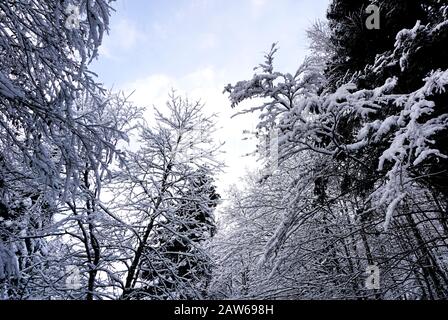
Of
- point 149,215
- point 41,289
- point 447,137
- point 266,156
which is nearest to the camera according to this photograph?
point 447,137

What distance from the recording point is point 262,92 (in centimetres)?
302

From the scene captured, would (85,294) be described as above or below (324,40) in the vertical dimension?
below

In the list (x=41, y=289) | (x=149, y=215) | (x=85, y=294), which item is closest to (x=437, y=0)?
(x=149, y=215)

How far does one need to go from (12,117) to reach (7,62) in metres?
0.80

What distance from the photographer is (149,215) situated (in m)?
6.62

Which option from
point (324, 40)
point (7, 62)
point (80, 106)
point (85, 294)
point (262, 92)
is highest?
point (324, 40)
